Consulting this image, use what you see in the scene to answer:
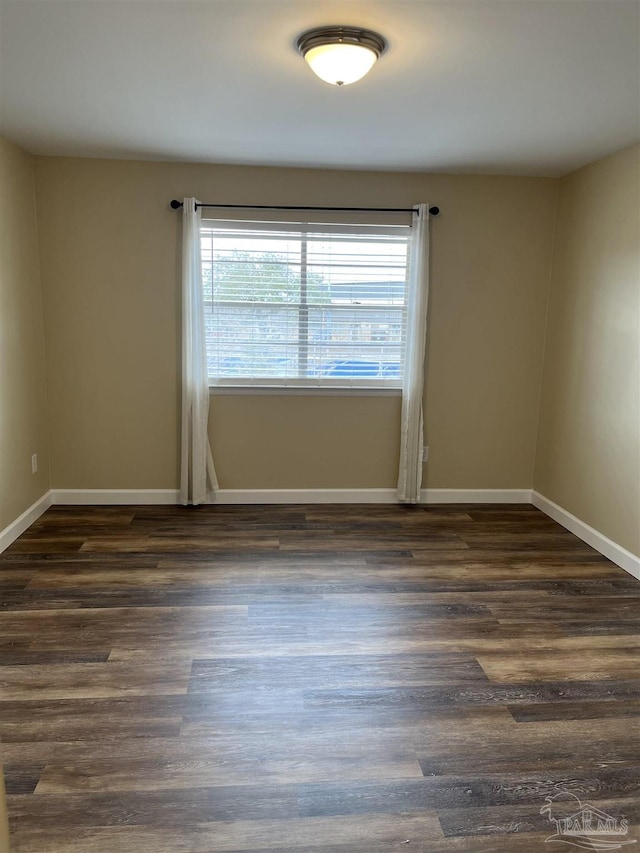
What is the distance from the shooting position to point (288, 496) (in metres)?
4.49

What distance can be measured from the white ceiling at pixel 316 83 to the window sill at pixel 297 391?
61.3 inches

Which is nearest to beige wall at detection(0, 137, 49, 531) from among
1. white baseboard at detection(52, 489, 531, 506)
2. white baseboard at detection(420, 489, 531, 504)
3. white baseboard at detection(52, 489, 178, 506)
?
white baseboard at detection(52, 489, 178, 506)

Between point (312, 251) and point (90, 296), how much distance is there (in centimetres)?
161

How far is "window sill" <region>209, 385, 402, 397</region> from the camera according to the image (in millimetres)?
4312

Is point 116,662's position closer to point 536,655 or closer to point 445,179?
point 536,655

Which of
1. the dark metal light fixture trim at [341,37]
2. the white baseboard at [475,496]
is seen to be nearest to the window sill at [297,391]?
the white baseboard at [475,496]

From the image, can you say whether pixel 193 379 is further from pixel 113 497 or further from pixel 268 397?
pixel 113 497

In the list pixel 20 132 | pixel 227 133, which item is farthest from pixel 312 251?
pixel 20 132

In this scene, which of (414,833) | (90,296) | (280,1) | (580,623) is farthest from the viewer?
(90,296)

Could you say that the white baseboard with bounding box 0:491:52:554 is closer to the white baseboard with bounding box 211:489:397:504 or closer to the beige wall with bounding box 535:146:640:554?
the white baseboard with bounding box 211:489:397:504

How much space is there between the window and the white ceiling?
1.75 ft

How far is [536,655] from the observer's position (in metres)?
2.58

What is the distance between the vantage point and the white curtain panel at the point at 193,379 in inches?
159

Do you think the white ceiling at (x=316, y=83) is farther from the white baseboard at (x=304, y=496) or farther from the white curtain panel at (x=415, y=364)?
the white baseboard at (x=304, y=496)
